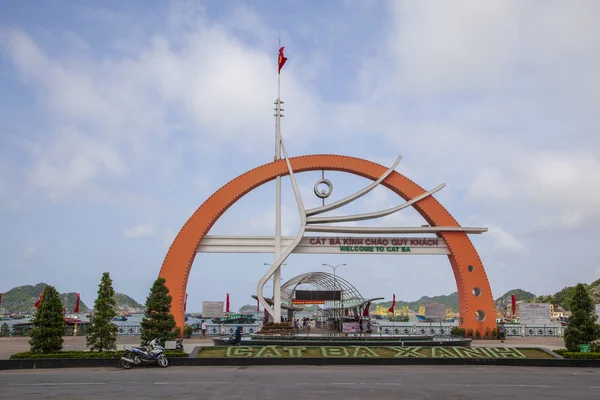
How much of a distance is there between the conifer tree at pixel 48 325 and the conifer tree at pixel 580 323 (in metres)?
22.9

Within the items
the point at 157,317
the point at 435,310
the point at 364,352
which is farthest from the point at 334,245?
the point at 157,317

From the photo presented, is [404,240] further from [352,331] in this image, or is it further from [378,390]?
[378,390]

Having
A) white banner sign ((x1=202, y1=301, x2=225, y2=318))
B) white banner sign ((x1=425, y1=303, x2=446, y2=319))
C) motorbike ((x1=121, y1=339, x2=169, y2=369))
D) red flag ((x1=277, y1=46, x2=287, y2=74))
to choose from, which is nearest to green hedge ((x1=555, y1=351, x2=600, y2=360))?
white banner sign ((x1=425, y1=303, x2=446, y2=319))

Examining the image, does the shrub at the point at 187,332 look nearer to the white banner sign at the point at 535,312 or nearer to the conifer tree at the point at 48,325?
the conifer tree at the point at 48,325

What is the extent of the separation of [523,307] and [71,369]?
98.3ft

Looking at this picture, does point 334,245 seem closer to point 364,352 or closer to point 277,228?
point 277,228

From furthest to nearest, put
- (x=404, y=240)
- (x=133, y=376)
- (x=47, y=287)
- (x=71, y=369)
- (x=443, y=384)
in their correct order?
(x=404, y=240) → (x=47, y=287) → (x=71, y=369) → (x=133, y=376) → (x=443, y=384)

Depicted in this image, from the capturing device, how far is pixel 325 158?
Answer: 118 ft

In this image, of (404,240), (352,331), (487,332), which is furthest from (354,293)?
(487,332)

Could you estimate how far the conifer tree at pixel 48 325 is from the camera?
71.4 feet

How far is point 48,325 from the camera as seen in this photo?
22250 millimetres

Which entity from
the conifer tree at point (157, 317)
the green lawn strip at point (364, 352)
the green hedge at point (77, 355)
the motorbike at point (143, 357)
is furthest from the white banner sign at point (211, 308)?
the motorbike at point (143, 357)

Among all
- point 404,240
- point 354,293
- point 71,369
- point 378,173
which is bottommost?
point 71,369

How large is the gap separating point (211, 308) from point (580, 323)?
23.1 metres
